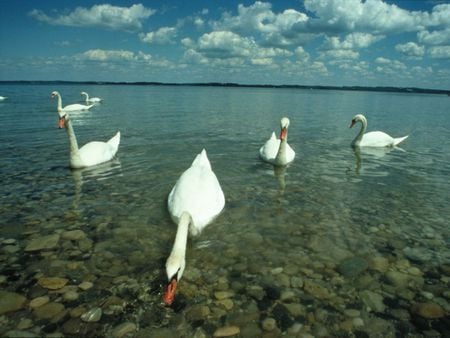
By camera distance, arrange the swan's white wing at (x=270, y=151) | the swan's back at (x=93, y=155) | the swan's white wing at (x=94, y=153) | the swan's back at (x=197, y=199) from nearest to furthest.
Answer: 1. the swan's back at (x=197, y=199)
2. the swan's back at (x=93, y=155)
3. the swan's white wing at (x=94, y=153)
4. the swan's white wing at (x=270, y=151)

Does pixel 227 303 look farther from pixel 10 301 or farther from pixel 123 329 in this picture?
pixel 10 301

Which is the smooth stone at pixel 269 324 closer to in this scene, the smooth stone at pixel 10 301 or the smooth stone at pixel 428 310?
the smooth stone at pixel 428 310

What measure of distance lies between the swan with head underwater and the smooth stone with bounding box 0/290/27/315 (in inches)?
288

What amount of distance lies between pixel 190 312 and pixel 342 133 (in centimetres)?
2068

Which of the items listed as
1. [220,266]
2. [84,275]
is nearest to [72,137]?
[84,275]

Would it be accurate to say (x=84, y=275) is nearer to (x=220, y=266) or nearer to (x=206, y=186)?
(x=220, y=266)

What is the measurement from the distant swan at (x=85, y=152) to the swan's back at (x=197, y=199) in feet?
18.6

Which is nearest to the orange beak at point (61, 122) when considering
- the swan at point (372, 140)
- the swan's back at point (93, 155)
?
the swan's back at point (93, 155)

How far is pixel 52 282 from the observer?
5262mm

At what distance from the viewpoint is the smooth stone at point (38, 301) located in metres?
4.73

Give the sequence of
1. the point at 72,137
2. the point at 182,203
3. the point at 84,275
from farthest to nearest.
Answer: the point at 72,137 < the point at 182,203 < the point at 84,275

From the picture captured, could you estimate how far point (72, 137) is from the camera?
11.6 meters

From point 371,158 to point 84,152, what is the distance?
40.5ft

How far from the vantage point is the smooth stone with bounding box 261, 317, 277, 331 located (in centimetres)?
446
